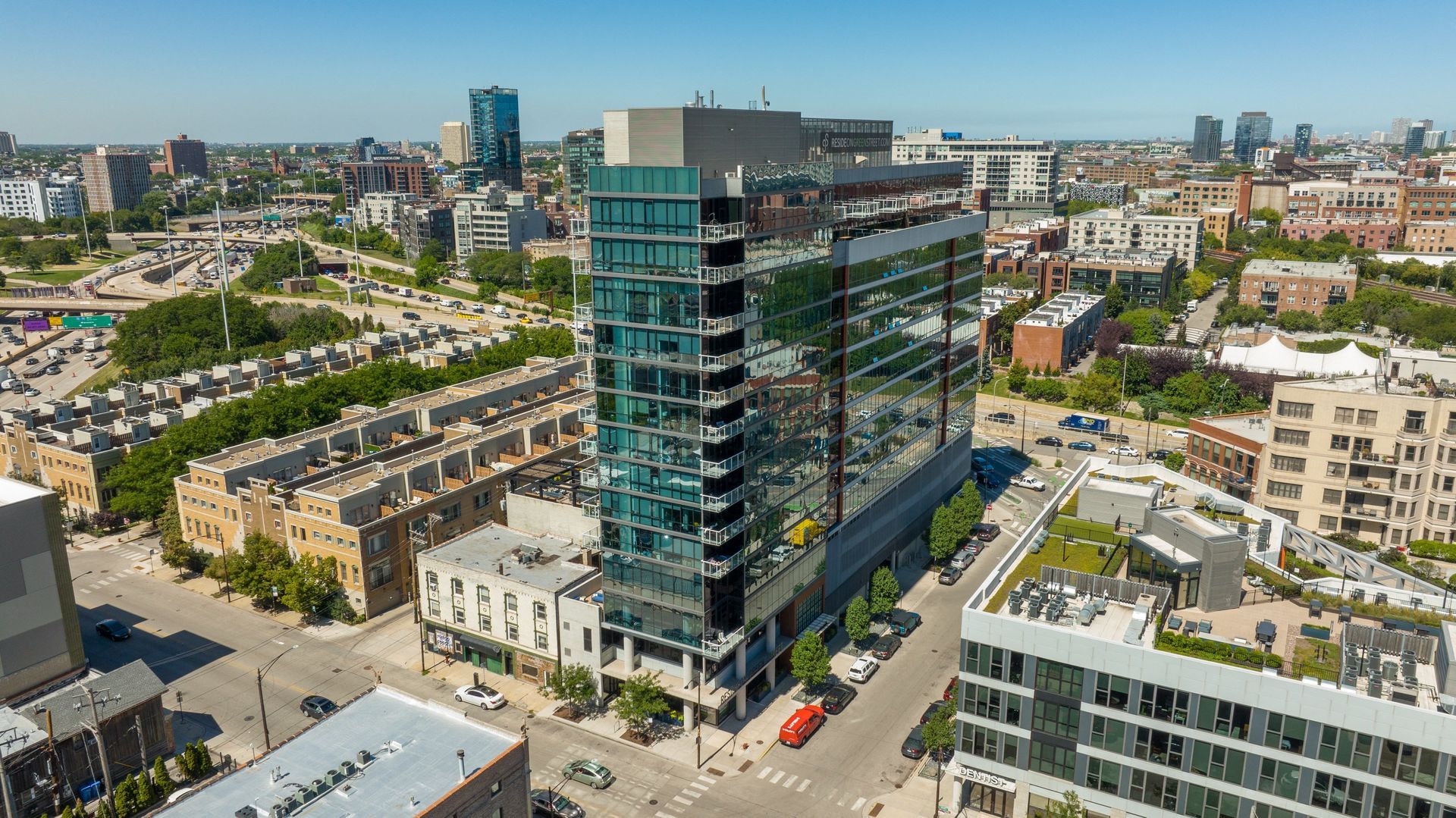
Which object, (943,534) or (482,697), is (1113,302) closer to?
(943,534)

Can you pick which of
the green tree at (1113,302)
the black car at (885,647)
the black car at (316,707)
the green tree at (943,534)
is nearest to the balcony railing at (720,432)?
the black car at (885,647)

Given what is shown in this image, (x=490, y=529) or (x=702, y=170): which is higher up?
(x=702, y=170)

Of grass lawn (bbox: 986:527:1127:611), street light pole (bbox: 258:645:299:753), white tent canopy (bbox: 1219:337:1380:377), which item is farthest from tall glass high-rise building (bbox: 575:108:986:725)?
white tent canopy (bbox: 1219:337:1380:377)

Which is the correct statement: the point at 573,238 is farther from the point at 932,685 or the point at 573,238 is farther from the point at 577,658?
the point at 932,685

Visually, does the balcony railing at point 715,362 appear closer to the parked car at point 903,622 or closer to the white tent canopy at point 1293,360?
the parked car at point 903,622

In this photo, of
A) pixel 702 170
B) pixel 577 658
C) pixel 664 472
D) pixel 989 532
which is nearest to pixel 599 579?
pixel 577 658

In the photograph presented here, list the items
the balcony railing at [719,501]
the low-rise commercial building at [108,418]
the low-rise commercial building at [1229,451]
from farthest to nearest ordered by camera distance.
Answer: the low-rise commercial building at [108,418] < the low-rise commercial building at [1229,451] < the balcony railing at [719,501]
